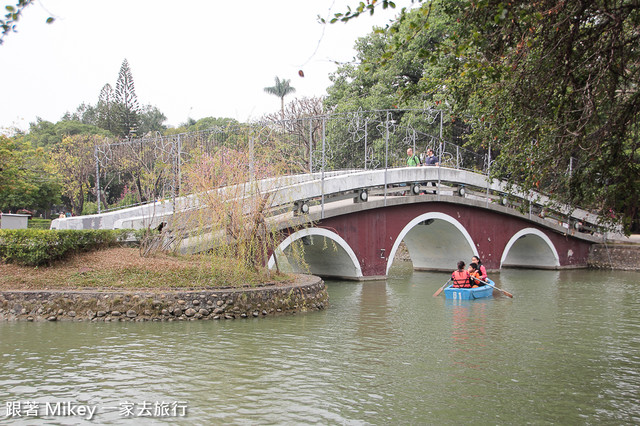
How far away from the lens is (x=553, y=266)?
27.2 metres

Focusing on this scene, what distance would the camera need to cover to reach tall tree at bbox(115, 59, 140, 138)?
166 ft

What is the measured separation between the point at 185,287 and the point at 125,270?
1382 millimetres

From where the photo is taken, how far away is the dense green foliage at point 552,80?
22.4 ft

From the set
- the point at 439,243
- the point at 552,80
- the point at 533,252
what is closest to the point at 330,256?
the point at 439,243

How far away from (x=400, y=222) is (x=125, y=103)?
124 feet

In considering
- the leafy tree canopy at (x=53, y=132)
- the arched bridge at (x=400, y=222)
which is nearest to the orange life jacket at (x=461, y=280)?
the arched bridge at (x=400, y=222)

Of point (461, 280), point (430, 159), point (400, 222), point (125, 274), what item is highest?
point (430, 159)

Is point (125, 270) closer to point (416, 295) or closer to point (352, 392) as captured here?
point (352, 392)

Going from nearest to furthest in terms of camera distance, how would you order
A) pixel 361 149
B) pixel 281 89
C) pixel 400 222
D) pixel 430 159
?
1. pixel 400 222
2. pixel 430 159
3. pixel 361 149
4. pixel 281 89

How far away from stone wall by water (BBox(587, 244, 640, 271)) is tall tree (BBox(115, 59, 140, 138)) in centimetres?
3757

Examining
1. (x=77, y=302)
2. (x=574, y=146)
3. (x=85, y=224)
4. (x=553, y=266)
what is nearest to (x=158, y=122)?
(x=553, y=266)

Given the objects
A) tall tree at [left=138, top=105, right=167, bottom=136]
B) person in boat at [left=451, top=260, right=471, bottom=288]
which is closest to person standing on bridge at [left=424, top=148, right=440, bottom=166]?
person in boat at [left=451, top=260, right=471, bottom=288]

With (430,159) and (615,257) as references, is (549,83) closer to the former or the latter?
(430,159)

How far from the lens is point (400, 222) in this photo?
2058 cm
